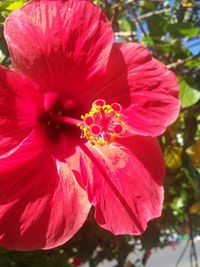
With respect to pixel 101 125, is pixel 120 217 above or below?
below

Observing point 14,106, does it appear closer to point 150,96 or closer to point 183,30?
point 150,96

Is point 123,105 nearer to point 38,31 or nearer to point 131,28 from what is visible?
point 38,31

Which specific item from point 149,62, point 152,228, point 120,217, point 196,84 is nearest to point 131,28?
point 196,84

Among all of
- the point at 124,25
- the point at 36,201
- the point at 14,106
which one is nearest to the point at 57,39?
the point at 14,106

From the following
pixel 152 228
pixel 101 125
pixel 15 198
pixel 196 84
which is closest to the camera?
pixel 15 198

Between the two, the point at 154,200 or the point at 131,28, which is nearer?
the point at 154,200

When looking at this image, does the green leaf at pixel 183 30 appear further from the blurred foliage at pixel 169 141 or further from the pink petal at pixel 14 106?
the pink petal at pixel 14 106

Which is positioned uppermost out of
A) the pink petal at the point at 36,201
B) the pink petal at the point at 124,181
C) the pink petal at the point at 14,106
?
the pink petal at the point at 14,106

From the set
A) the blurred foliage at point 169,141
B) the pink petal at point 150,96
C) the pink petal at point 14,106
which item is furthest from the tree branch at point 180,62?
the pink petal at point 14,106
